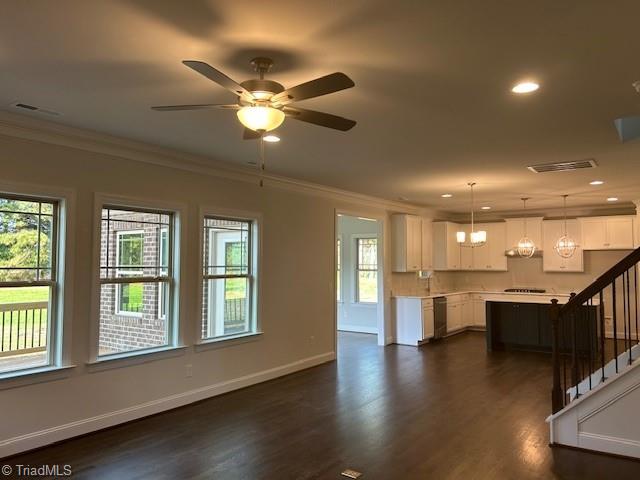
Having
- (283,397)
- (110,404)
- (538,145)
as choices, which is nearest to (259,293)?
(283,397)

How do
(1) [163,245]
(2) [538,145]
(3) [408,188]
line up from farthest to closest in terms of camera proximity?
(3) [408,188] < (1) [163,245] < (2) [538,145]

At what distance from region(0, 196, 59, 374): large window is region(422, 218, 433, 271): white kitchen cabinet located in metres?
7.07

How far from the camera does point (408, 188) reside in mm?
7180

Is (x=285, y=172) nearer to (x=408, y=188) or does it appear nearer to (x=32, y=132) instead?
(x=408, y=188)

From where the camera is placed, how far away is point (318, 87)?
2.29 meters

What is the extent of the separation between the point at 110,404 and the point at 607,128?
5100mm

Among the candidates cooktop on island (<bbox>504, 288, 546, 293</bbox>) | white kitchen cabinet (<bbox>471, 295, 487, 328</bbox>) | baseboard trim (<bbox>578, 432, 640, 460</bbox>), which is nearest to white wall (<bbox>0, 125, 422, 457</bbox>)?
baseboard trim (<bbox>578, 432, 640, 460</bbox>)

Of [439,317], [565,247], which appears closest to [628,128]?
[565,247]

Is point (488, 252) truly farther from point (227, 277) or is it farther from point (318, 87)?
point (318, 87)

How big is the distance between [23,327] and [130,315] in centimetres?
100

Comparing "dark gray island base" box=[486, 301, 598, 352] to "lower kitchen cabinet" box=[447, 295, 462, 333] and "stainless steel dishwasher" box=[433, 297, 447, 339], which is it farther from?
"lower kitchen cabinet" box=[447, 295, 462, 333]

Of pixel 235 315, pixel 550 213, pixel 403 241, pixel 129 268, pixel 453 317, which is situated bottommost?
pixel 453 317

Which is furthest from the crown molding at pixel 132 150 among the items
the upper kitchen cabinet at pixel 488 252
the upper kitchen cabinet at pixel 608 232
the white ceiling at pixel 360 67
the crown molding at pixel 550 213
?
the upper kitchen cabinet at pixel 608 232

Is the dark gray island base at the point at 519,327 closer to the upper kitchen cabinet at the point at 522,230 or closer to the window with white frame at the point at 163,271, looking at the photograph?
the upper kitchen cabinet at the point at 522,230
